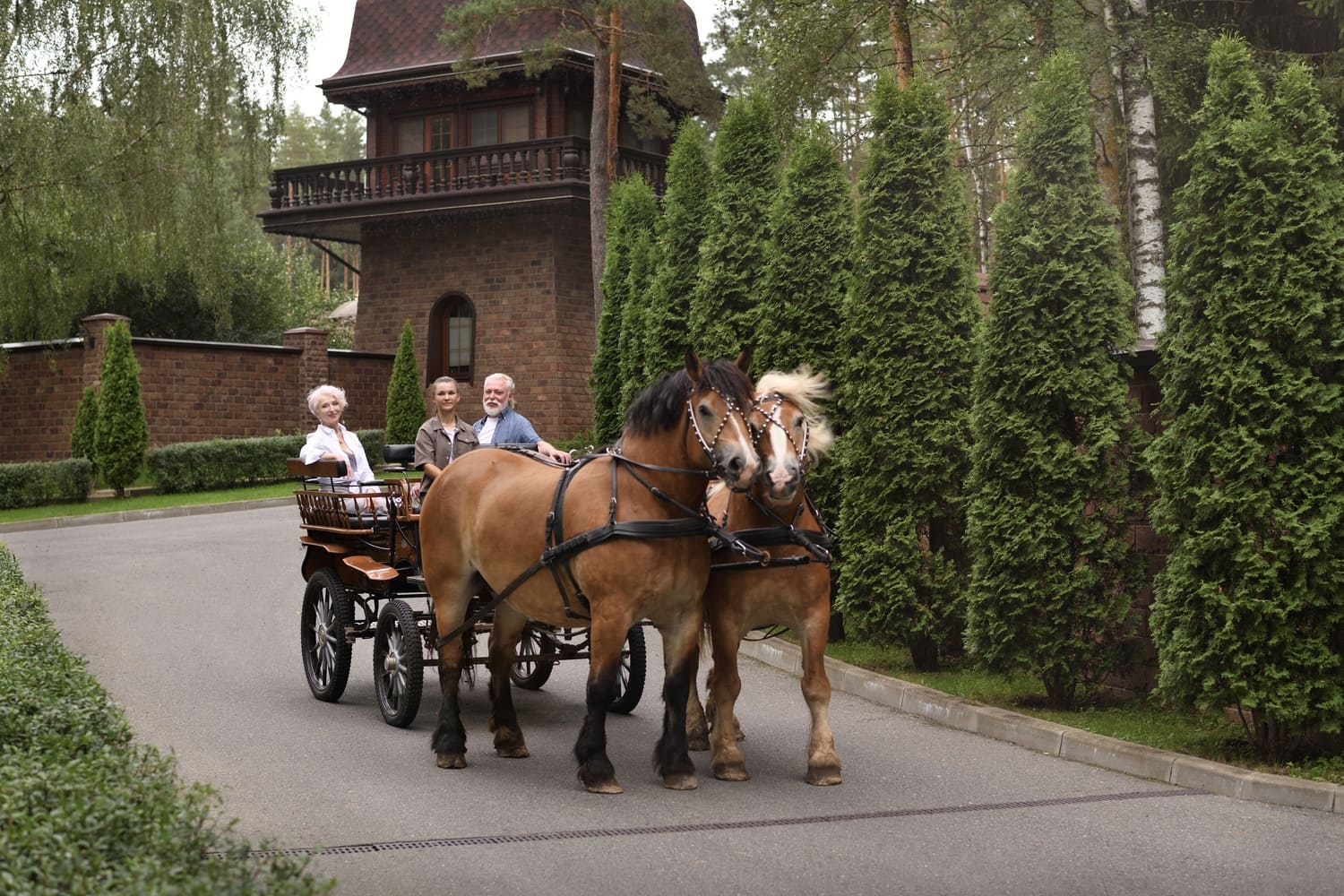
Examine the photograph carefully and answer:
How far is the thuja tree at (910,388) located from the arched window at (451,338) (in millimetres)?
24524

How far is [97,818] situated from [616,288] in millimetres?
15351

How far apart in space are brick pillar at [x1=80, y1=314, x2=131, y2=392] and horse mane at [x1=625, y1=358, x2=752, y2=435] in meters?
23.8

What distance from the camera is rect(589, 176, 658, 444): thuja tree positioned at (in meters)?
19.1

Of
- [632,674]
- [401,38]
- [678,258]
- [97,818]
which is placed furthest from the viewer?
[401,38]

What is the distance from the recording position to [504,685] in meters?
8.37

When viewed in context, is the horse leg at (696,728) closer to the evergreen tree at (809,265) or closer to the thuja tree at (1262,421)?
the thuja tree at (1262,421)

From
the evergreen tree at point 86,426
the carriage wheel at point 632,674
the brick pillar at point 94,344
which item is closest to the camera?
the carriage wheel at point 632,674

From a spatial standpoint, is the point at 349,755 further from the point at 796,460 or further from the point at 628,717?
the point at 796,460

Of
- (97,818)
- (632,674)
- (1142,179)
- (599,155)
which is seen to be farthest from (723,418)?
(599,155)

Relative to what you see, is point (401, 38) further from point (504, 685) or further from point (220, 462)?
point (504, 685)

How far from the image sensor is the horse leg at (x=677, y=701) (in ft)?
23.7

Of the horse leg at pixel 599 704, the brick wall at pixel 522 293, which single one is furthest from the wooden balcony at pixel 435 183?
the horse leg at pixel 599 704

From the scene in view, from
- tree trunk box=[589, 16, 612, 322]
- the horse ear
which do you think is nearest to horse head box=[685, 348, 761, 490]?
the horse ear

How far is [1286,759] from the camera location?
768 cm
